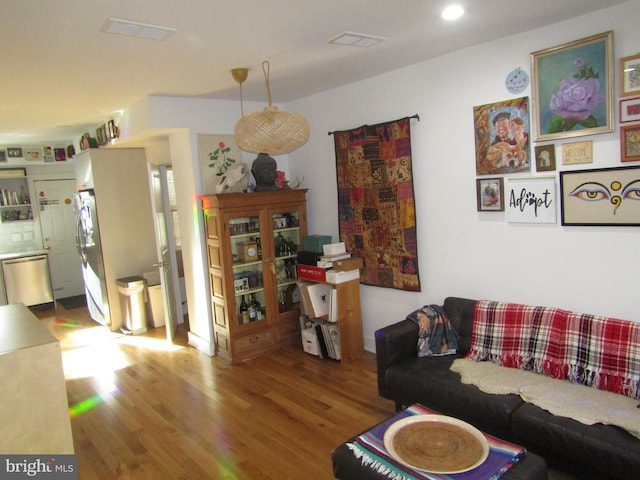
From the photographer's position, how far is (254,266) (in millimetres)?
4453

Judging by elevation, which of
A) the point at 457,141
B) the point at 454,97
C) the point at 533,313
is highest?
the point at 454,97

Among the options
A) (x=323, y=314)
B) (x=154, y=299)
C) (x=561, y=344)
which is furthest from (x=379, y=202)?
(x=154, y=299)

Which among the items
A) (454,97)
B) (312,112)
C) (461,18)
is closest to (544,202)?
(454,97)

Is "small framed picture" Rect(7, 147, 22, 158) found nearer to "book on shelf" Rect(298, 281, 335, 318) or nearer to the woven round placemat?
"book on shelf" Rect(298, 281, 335, 318)

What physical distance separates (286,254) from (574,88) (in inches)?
113

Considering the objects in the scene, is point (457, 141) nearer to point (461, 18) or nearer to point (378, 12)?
point (461, 18)

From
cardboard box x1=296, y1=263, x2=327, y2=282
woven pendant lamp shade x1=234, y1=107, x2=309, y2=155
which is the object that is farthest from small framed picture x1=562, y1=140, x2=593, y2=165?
cardboard box x1=296, y1=263, x2=327, y2=282

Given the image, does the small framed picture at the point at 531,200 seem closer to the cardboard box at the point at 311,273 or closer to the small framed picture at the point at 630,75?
the small framed picture at the point at 630,75

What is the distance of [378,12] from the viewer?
93.0 inches

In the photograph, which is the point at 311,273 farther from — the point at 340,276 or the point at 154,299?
the point at 154,299

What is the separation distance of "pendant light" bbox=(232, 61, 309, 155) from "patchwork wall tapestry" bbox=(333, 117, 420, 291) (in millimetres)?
840

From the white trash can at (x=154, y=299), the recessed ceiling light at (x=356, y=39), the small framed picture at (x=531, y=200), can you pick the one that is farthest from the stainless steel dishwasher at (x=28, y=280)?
the small framed picture at (x=531, y=200)

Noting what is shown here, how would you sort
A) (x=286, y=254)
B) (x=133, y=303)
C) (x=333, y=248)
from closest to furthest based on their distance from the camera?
(x=333, y=248), (x=286, y=254), (x=133, y=303)

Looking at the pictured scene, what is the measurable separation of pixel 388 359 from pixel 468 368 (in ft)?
1.69
